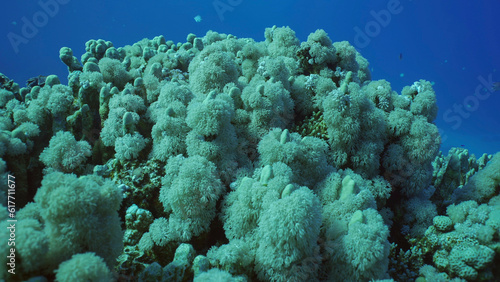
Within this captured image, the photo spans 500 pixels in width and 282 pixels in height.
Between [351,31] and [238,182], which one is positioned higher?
[351,31]

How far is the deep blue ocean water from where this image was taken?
9219 cm

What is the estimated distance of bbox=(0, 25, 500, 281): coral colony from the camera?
7.40 ft

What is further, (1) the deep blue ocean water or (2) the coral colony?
(1) the deep blue ocean water

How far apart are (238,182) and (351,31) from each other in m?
154

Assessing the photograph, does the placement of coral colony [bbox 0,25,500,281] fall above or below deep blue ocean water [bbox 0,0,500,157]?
below

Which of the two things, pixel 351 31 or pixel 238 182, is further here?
pixel 351 31

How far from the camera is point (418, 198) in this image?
4.52 m

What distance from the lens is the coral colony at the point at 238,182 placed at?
2256 millimetres

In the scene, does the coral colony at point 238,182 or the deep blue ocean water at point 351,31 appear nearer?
the coral colony at point 238,182

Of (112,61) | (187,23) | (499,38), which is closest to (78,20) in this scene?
(187,23)

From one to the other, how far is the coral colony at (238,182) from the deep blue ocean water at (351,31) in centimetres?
7612

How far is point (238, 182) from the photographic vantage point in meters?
3.48

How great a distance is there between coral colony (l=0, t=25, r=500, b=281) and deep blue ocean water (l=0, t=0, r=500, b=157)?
2997 inches

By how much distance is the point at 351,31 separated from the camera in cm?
13912
